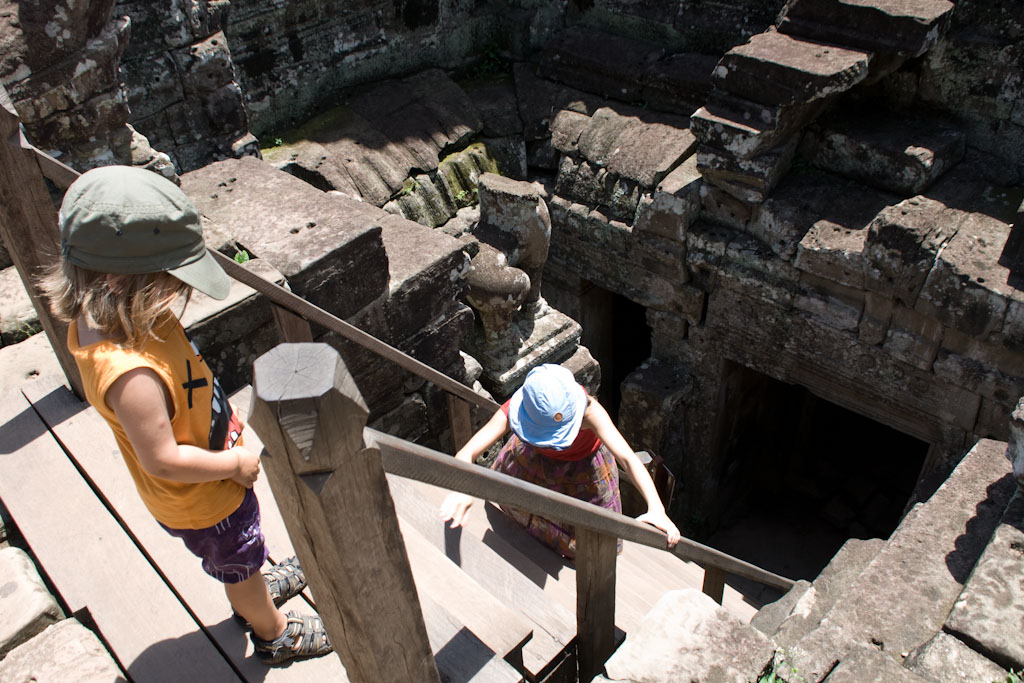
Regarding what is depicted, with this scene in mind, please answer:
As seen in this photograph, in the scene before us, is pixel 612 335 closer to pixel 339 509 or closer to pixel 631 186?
pixel 631 186

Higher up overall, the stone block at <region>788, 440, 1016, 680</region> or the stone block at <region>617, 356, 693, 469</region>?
the stone block at <region>788, 440, 1016, 680</region>

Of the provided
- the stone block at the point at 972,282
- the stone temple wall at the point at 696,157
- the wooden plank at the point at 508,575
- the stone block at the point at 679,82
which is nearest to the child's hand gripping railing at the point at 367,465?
the wooden plank at the point at 508,575

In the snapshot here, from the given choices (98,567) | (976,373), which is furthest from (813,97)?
(98,567)

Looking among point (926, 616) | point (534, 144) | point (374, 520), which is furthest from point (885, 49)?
point (374, 520)

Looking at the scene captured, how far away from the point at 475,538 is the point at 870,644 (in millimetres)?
1311

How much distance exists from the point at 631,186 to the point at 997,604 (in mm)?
3922

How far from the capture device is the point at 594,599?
2.48 metres

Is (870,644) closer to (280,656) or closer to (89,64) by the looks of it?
(280,656)

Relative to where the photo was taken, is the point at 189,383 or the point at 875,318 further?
A: the point at 875,318

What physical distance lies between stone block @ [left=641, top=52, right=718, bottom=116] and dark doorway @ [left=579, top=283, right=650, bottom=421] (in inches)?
60.3

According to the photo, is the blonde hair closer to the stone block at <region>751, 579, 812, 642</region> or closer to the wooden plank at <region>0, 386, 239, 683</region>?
the wooden plank at <region>0, 386, 239, 683</region>

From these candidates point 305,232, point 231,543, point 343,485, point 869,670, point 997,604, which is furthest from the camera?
point 305,232

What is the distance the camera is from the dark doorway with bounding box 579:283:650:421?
6918 millimetres

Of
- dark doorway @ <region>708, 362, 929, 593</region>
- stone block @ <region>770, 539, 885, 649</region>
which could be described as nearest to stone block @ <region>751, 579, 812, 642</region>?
stone block @ <region>770, 539, 885, 649</region>
